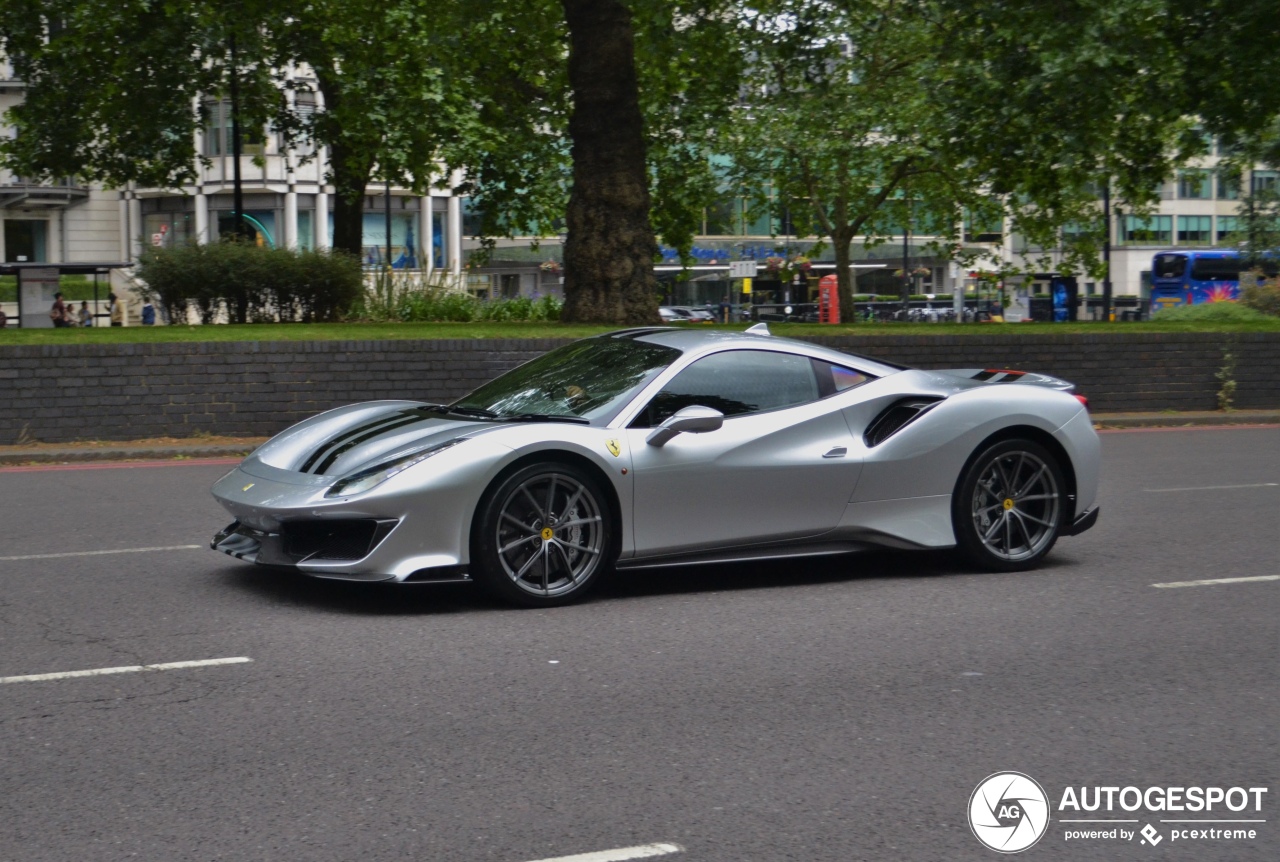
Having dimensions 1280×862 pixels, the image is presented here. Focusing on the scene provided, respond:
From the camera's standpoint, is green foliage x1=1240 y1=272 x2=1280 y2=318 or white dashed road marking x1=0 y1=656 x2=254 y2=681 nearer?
white dashed road marking x1=0 y1=656 x2=254 y2=681

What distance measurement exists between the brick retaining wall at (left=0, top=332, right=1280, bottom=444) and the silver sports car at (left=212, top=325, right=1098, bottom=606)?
8055mm

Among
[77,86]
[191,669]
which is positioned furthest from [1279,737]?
[77,86]

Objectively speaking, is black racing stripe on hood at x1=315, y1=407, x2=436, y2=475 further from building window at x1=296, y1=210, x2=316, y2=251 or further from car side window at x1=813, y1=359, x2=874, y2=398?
building window at x1=296, y1=210, x2=316, y2=251

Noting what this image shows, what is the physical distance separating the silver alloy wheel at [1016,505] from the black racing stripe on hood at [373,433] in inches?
119

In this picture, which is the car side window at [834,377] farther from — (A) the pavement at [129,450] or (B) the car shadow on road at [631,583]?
(A) the pavement at [129,450]

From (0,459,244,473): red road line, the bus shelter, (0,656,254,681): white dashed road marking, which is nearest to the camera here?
(0,656,254,681): white dashed road marking

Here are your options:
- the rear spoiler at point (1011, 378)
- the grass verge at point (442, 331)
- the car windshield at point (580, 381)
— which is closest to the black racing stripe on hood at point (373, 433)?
the car windshield at point (580, 381)

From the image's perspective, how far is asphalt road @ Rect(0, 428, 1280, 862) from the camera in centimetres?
403

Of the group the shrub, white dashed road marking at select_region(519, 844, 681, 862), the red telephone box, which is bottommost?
white dashed road marking at select_region(519, 844, 681, 862)

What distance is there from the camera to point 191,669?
5688mm

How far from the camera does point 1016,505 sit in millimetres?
7984

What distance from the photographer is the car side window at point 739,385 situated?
727cm

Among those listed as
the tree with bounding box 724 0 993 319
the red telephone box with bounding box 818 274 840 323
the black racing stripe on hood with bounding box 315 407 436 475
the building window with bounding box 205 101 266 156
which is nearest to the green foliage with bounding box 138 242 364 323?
the tree with bounding box 724 0 993 319

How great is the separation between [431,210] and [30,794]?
2262 inches
